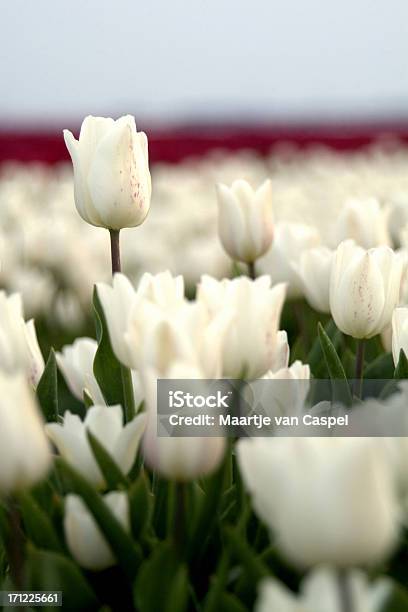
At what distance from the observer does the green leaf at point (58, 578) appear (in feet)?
2.08

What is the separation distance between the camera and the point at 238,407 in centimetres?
81

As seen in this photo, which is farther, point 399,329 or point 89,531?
point 399,329

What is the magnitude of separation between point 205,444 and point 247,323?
164 millimetres

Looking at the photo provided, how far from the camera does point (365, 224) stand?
1.36 m

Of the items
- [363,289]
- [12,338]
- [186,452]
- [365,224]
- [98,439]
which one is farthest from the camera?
[365,224]

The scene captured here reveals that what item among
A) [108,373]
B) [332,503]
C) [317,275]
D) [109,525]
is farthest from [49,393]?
[332,503]

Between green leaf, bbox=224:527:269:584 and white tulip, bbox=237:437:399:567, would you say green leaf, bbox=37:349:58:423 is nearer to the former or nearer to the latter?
green leaf, bbox=224:527:269:584

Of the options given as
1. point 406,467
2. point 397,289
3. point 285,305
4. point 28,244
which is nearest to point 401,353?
point 397,289

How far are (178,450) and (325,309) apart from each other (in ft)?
2.15

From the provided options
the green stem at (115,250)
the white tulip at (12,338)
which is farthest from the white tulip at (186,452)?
the green stem at (115,250)

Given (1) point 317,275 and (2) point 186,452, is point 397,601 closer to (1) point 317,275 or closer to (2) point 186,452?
(2) point 186,452

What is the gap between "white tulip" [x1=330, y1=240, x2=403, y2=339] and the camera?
92 cm

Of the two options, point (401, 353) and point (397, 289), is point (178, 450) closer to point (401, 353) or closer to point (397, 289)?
point (401, 353)

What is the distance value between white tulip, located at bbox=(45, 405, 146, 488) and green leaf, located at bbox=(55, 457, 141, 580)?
0.10 feet
